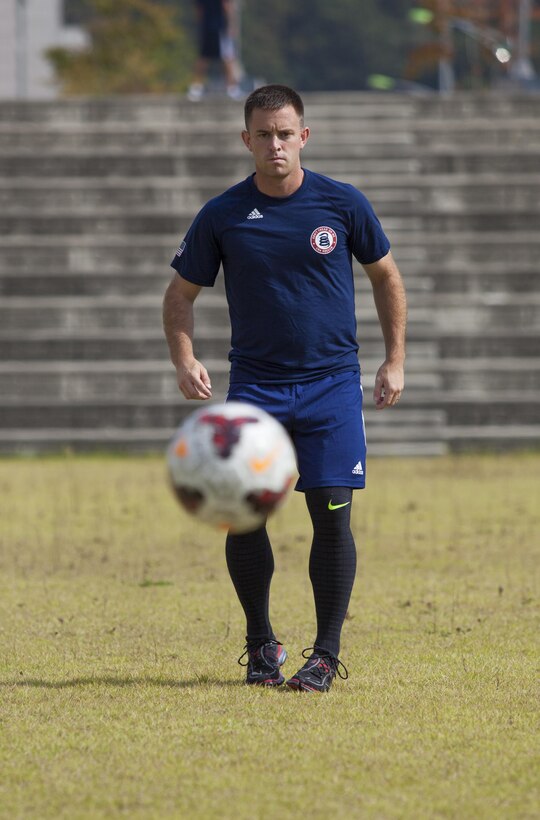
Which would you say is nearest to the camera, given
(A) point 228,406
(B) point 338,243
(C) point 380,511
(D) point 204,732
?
(D) point 204,732

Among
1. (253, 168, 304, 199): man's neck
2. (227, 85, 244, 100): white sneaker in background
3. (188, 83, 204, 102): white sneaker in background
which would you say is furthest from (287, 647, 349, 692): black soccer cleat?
(227, 85, 244, 100): white sneaker in background

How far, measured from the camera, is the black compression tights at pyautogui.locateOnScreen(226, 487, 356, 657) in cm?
675

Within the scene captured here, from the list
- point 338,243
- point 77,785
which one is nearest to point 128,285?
point 338,243

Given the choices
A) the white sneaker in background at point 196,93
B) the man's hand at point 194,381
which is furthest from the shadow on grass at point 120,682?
the white sneaker in background at point 196,93

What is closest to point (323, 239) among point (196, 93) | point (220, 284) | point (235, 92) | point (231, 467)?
point (231, 467)

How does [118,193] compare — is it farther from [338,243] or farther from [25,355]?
[338,243]

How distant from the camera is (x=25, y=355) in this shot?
2083cm

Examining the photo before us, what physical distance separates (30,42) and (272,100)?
175 feet

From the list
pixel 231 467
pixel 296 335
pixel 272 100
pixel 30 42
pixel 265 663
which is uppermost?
pixel 30 42

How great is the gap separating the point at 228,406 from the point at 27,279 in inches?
606

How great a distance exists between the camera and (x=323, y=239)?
672 centimetres

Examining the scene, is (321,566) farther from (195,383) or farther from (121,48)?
(121,48)

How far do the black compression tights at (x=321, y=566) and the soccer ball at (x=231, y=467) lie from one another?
56cm

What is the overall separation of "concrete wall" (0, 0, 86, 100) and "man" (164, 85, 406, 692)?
39.5 metres
